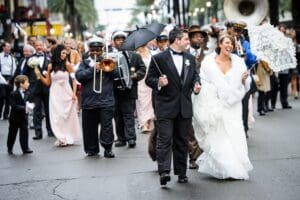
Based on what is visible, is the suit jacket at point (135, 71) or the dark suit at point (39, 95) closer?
the suit jacket at point (135, 71)

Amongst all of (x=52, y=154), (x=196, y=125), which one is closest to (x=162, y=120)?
(x=196, y=125)

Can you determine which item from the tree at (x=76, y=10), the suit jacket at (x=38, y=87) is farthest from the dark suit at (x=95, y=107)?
the tree at (x=76, y=10)

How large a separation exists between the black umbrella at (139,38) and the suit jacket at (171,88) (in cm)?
129

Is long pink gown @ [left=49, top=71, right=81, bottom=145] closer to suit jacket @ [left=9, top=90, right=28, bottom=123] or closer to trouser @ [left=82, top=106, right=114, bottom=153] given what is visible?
suit jacket @ [left=9, top=90, right=28, bottom=123]

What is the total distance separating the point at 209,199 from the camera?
25.5 ft

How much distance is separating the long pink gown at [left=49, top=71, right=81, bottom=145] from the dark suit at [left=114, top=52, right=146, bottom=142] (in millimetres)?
1005

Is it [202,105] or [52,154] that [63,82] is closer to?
[52,154]

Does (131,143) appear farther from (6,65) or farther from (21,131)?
(6,65)

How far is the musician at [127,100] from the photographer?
12.1 m

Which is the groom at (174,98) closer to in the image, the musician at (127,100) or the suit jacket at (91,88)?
the suit jacket at (91,88)

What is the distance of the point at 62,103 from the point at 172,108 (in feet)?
16.0

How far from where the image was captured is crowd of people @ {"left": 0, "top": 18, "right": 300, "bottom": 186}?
8.59 metres

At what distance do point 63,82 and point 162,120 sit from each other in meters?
4.86

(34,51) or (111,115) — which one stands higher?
(34,51)
